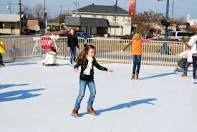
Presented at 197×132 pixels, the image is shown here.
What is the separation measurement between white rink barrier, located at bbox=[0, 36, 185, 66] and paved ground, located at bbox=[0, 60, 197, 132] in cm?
330

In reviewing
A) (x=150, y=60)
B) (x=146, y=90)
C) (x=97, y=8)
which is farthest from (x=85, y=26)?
(x=146, y=90)

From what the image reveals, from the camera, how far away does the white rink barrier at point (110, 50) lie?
66.3ft

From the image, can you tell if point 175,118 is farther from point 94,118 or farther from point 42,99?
point 42,99

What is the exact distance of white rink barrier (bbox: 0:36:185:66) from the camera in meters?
20.2

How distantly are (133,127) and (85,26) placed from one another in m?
71.5

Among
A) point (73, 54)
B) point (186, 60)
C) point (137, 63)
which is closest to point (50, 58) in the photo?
point (73, 54)

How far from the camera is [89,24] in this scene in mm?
79812

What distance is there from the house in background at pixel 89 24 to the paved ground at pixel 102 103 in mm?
58853

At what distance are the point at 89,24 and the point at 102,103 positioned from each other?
6960 cm

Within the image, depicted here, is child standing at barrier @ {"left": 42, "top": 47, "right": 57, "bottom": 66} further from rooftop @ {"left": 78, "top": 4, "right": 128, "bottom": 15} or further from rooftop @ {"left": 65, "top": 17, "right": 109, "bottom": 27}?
rooftop @ {"left": 78, "top": 4, "right": 128, "bottom": 15}

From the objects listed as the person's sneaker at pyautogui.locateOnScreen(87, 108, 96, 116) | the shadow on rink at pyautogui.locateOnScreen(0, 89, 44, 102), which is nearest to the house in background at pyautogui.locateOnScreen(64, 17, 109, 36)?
the shadow on rink at pyautogui.locateOnScreen(0, 89, 44, 102)

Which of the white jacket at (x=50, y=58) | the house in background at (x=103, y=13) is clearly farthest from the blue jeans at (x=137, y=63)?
the house in background at (x=103, y=13)

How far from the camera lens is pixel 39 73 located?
16219mm

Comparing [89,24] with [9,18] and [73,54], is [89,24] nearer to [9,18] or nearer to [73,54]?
[9,18]
